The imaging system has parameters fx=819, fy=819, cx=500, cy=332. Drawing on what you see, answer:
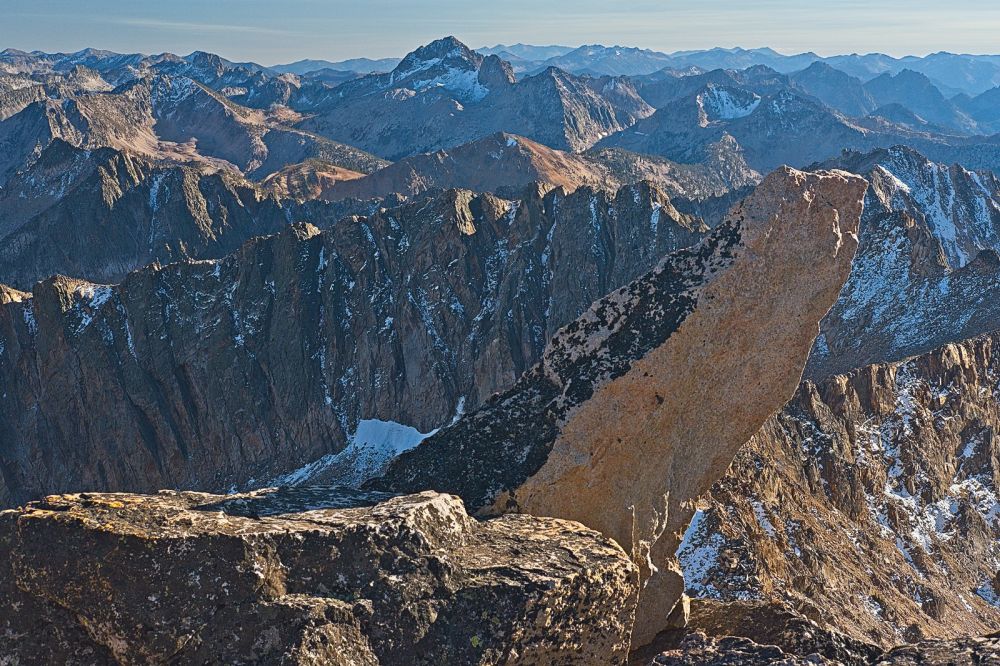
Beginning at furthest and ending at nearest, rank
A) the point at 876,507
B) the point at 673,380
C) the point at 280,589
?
the point at 876,507 → the point at 673,380 → the point at 280,589

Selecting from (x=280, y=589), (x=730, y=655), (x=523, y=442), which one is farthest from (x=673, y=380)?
(x=280, y=589)

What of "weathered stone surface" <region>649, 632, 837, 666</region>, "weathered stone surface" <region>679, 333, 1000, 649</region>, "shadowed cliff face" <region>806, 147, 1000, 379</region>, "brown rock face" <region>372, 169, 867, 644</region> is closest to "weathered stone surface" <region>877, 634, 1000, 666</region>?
"weathered stone surface" <region>649, 632, 837, 666</region>

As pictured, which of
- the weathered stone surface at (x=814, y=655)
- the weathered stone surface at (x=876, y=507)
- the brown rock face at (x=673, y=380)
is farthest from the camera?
the weathered stone surface at (x=876, y=507)

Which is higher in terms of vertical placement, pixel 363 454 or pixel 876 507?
pixel 876 507

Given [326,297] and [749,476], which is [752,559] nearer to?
[749,476]

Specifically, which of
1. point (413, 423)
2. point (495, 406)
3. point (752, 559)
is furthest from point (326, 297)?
point (495, 406)

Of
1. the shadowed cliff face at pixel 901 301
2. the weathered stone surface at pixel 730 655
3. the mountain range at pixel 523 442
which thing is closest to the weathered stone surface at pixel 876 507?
the mountain range at pixel 523 442

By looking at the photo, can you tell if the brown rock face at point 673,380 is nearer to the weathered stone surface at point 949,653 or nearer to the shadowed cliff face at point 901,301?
the weathered stone surface at point 949,653

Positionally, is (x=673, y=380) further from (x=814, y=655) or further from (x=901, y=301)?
(x=901, y=301)
